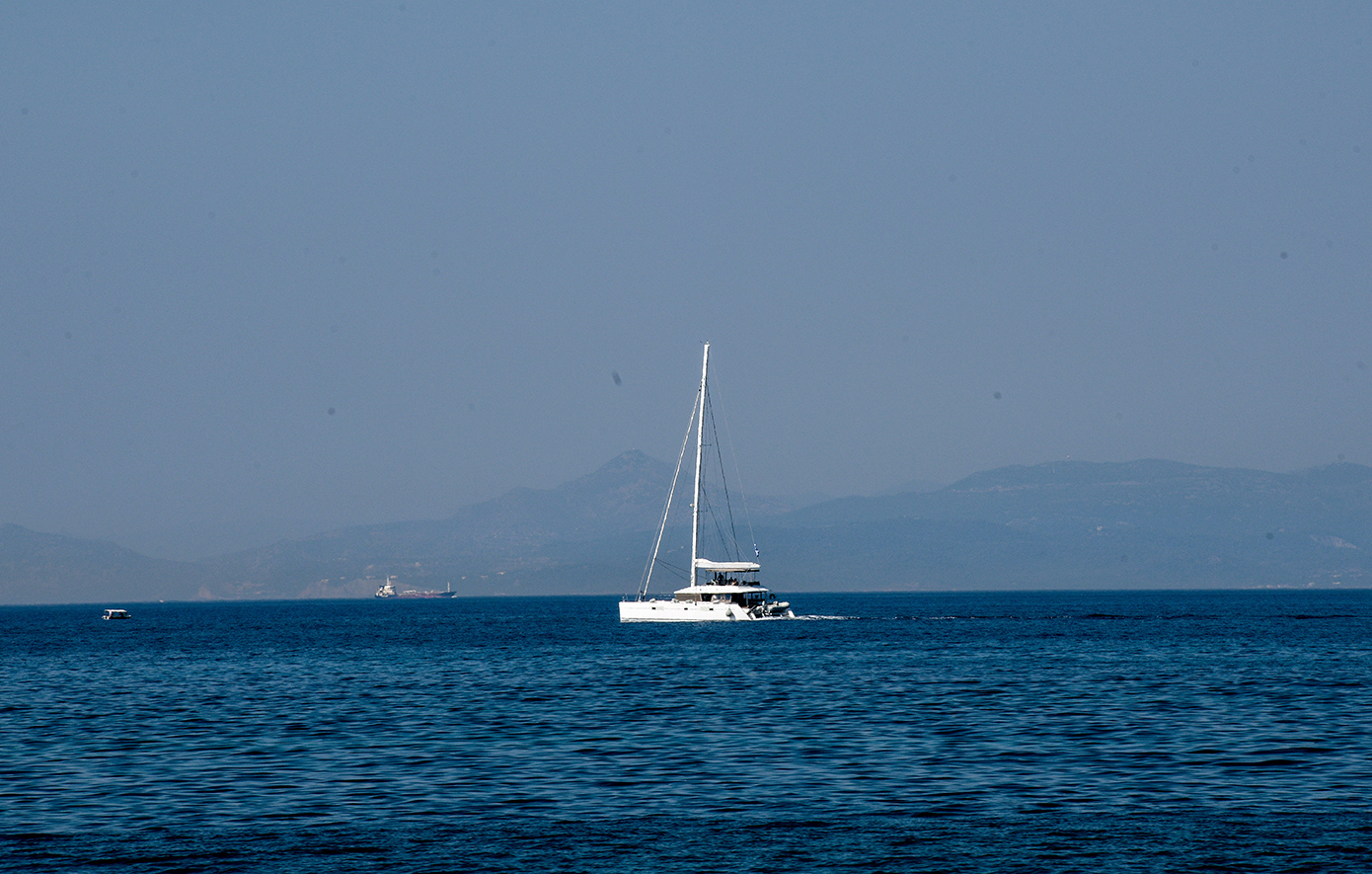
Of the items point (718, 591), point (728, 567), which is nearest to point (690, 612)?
point (718, 591)

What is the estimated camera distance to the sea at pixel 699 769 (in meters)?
28.1

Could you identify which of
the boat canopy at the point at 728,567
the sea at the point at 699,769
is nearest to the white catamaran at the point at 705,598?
the boat canopy at the point at 728,567

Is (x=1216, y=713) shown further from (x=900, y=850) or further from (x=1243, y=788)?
(x=900, y=850)

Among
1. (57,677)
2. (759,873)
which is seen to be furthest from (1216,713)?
(57,677)

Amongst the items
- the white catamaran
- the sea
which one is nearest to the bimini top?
the white catamaran

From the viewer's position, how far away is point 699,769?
125 ft

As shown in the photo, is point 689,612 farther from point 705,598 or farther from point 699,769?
point 699,769

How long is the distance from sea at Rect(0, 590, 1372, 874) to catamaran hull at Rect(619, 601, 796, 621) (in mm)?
53383

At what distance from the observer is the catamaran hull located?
13175cm

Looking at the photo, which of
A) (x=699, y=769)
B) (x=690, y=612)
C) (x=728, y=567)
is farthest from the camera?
(x=728, y=567)

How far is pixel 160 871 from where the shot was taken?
87.2 feet

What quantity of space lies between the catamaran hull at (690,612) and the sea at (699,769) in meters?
53.4

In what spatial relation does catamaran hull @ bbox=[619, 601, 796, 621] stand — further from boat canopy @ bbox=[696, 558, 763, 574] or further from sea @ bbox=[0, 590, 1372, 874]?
sea @ bbox=[0, 590, 1372, 874]

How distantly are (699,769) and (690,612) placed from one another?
309 feet
